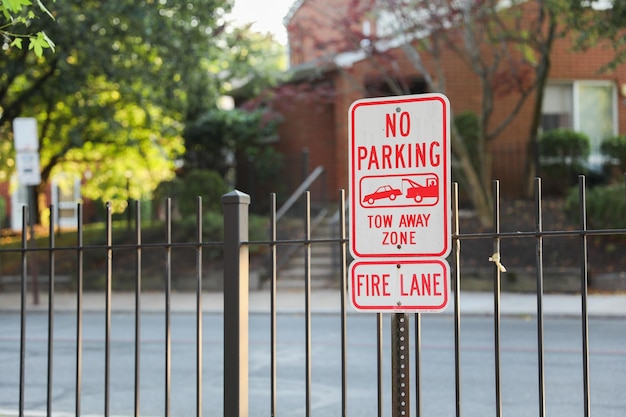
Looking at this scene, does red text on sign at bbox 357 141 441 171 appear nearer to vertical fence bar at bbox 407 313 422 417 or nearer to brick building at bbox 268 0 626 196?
vertical fence bar at bbox 407 313 422 417

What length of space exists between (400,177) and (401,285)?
0.44 metres

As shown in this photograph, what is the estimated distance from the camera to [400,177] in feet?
11.2

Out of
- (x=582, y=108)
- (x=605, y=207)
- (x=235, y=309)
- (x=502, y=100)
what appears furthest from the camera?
(x=582, y=108)

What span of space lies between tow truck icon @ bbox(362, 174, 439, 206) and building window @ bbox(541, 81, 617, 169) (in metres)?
19.5

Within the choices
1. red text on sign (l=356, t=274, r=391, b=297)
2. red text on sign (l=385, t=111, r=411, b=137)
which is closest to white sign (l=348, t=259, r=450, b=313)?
red text on sign (l=356, t=274, r=391, b=297)

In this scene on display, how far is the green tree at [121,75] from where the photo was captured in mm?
15398

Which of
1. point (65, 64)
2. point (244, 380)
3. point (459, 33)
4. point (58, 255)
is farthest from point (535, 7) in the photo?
point (244, 380)

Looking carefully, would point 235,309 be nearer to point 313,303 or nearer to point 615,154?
point 313,303

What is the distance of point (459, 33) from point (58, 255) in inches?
416

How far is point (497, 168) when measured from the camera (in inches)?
837

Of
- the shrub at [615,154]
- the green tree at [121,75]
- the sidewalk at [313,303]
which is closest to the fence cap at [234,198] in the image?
the sidewalk at [313,303]

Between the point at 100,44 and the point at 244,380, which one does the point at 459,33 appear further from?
the point at 244,380

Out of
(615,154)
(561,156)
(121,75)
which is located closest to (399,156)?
(121,75)

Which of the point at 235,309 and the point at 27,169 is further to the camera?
the point at 27,169
